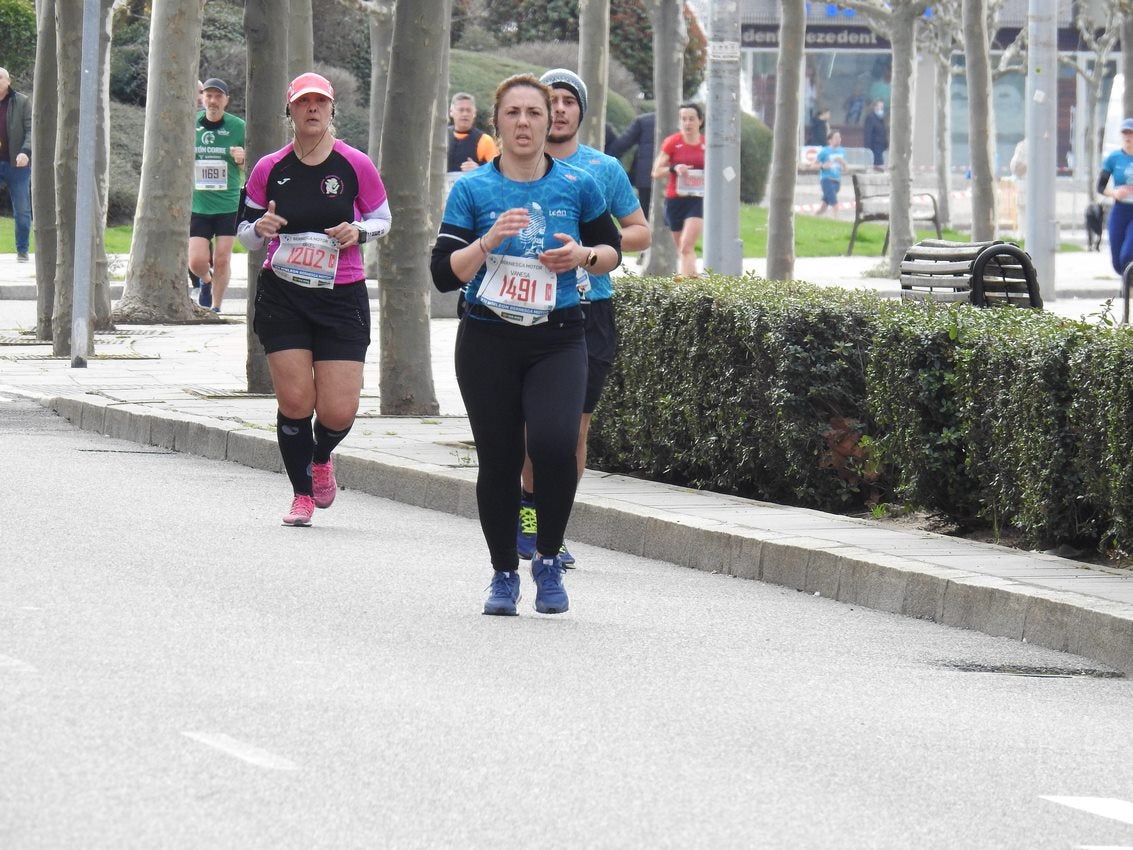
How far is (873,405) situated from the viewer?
9578mm

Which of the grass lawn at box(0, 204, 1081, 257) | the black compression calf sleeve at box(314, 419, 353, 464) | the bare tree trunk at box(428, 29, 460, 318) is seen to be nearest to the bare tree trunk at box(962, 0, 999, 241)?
the bare tree trunk at box(428, 29, 460, 318)

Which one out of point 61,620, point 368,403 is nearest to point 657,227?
point 368,403

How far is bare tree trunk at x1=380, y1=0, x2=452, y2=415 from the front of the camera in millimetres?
12586

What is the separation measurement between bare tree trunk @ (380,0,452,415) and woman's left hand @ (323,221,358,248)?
9.41 ft

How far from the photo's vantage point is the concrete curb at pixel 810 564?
7617 millimetres

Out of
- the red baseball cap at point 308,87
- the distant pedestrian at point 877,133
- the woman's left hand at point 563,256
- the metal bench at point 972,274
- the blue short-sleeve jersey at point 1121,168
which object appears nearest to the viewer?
the woman's left hand at point 563,256

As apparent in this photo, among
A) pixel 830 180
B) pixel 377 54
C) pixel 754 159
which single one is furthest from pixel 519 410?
pixel 830 180

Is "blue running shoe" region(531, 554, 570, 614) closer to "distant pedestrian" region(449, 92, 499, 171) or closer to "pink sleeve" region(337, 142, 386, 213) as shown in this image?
"pink sleeve" region(337, 142, 386, 213)

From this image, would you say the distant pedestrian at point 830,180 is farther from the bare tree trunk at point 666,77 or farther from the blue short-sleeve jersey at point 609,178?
the blue short-sleeve jersey at point 609,178

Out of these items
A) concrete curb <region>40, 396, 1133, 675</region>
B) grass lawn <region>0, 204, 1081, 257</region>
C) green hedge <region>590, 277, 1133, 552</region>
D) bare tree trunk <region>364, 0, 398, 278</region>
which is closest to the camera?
concrete curb <region>40, 396, 1133, 675</region>

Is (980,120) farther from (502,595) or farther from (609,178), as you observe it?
(502,595)

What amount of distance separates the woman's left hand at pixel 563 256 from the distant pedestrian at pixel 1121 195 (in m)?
13.2

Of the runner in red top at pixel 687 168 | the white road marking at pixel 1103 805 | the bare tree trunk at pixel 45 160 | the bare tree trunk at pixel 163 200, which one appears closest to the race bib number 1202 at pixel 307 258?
the white road marking at pixel 1103 805

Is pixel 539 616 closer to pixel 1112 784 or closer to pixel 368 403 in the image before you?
pixel 1112 784
